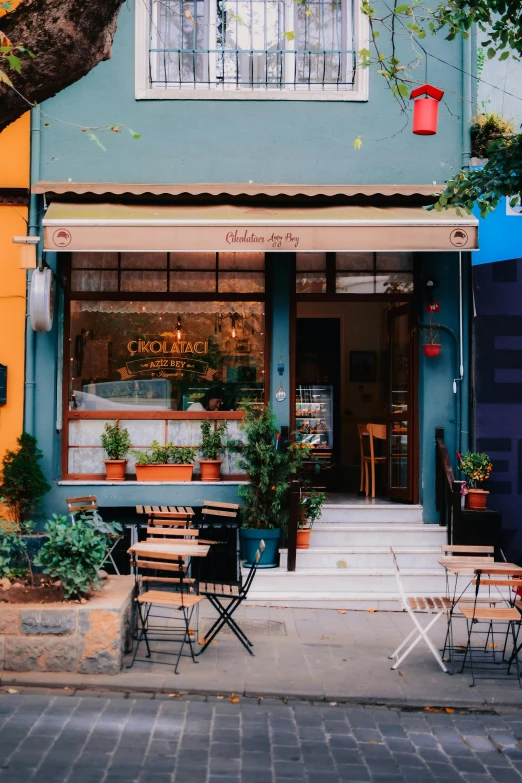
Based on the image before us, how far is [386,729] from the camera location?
5750mm

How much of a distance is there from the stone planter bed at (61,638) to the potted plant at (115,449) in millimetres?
3607

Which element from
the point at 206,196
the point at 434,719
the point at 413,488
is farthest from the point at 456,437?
the point at 434,719

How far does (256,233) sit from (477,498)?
3.72 meters

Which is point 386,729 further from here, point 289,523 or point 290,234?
point 290,234

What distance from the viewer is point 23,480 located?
9.52 meters

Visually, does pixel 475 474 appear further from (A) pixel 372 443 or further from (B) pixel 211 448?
(B) pixel 211 448

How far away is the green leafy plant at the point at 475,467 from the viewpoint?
9.61 meters

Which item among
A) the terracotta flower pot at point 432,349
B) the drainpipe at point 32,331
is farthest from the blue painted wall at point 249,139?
the terracotta flower pot at point 432,349

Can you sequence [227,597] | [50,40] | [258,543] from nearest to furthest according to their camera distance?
[50,40] < [227,597] < [258,543]

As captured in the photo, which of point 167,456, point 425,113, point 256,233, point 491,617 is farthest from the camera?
point 167,456

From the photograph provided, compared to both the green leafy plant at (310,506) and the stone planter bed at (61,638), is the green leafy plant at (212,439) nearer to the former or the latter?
the green leafy plant at (310,506)

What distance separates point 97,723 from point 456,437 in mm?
5849

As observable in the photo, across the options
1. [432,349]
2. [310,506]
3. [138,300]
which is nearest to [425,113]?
[432,349]

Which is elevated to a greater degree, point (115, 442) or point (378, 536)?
point (115, 442)
